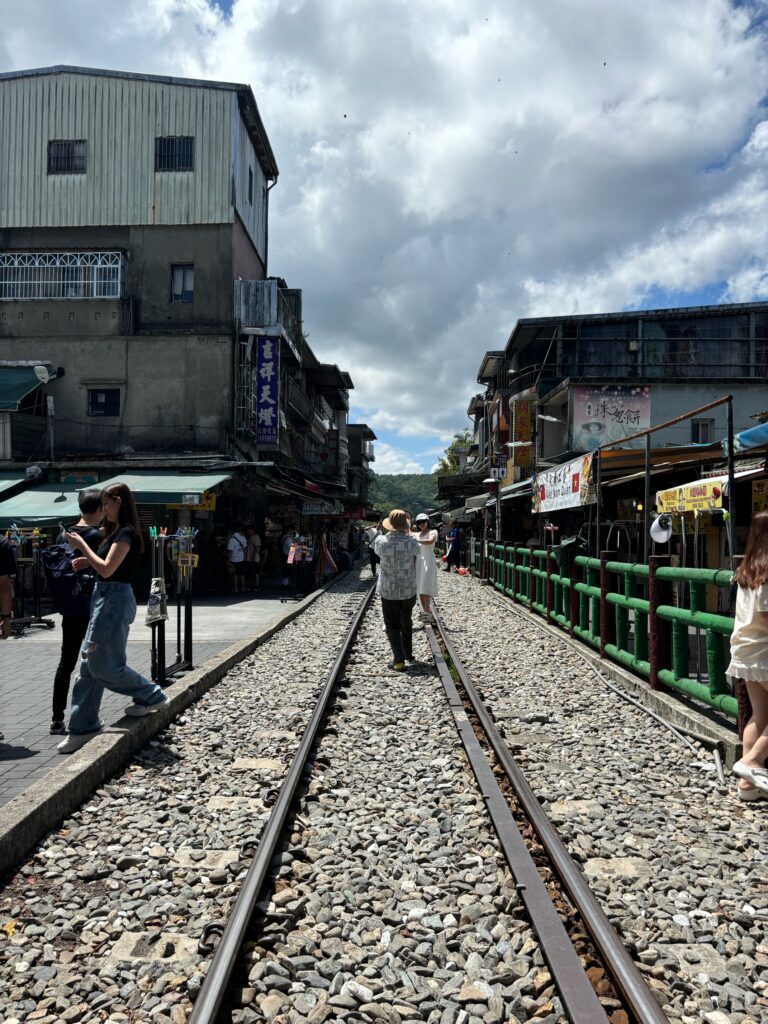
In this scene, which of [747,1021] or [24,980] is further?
[24,980]

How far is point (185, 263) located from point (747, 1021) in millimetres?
24585

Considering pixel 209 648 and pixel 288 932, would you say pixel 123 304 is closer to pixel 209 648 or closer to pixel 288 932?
pixel 209 648

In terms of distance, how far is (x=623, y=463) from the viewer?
13055 millimetres

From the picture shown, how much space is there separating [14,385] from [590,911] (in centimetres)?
2318

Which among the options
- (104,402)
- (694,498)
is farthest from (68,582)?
(104,402)

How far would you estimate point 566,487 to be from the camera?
13.6 meters

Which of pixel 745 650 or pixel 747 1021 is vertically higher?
pixel 745 650

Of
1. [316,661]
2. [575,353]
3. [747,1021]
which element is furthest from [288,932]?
[575,353]

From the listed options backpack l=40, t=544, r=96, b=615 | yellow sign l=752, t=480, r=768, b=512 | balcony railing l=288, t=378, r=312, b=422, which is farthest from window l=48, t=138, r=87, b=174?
backpack l=40, t=544, r=96, b=615

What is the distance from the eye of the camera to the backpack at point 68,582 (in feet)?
19.1

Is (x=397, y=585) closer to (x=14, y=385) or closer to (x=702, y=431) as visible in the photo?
(x=14, y=385)

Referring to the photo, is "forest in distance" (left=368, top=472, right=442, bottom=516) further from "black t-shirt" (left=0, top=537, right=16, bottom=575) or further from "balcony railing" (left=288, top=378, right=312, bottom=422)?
"black t-shirt" (left=0, top=537, right=16, bottom=575)

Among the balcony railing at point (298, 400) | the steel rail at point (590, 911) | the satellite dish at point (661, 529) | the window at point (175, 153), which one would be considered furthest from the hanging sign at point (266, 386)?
the steel rail at point (590, 911)

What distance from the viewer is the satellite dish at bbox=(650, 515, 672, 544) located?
8.80 meters
